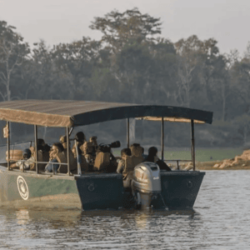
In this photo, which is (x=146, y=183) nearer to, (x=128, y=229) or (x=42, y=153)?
(x=128, y=229)

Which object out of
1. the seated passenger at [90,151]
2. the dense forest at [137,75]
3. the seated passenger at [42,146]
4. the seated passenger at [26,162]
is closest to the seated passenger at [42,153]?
the seated passenger at [42,146]

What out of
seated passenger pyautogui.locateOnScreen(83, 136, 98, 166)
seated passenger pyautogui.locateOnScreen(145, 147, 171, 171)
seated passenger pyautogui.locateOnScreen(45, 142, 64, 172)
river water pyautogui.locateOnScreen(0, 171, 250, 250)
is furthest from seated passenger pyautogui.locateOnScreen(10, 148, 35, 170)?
seated passenger pyautogui.locateOnScreen(145, 147, 171, 171)

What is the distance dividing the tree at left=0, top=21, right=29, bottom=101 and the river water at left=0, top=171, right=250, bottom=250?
180 ft

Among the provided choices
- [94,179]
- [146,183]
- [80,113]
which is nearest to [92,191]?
[94,179]

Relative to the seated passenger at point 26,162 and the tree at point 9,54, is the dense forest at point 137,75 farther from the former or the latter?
the seated passenger at point 26,162

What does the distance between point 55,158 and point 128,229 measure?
3.05m

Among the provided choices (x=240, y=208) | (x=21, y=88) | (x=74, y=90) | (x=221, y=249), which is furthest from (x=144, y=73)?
(x=221, y=249)

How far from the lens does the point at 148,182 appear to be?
16.2 m

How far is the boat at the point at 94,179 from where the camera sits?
16.3 m

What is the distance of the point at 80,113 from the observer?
637 inches

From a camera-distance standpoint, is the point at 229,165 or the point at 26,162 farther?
the point at 229,165

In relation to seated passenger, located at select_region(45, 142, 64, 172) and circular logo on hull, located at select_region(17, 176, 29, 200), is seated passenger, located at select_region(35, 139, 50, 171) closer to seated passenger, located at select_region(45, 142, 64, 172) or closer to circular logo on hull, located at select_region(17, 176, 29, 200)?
circular logo on hull, located at select_region(17, 176, 29, 200)

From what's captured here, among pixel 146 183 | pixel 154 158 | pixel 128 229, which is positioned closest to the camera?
pixel 128 229

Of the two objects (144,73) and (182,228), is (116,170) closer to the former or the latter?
(182,228)
